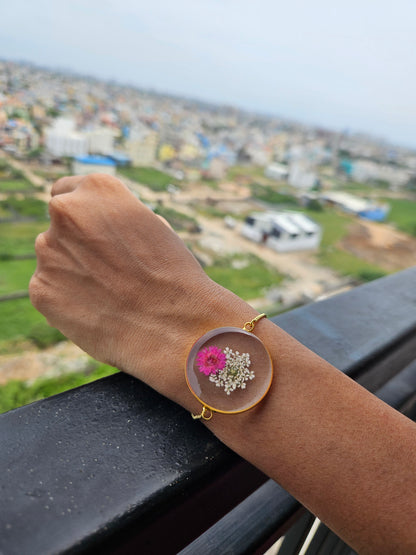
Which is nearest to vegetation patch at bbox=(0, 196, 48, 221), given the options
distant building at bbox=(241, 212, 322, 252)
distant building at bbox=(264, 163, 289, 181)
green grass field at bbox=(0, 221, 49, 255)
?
green grass field at bbox=(0, 221, 49, 255)

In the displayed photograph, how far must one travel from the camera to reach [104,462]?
0.64 feet

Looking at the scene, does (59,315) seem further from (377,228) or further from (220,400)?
(377,228)

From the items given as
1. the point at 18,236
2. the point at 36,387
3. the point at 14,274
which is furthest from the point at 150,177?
the point at 36,387

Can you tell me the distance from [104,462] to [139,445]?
2 cm

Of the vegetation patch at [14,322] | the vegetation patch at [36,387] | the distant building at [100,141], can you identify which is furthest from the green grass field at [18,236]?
the distant building at [100,141]

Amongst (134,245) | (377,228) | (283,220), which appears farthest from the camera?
(377,228)

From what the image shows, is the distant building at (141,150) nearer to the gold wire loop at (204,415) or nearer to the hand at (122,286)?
the hand at (122,286)

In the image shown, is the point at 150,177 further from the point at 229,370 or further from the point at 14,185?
the point at 229,370

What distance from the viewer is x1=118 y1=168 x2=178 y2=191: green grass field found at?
A: 11.4 meters

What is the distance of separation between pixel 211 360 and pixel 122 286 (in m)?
0.09

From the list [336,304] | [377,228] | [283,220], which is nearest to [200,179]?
[283,220]

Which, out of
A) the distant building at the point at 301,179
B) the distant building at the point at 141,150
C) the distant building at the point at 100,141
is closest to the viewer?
the distant building at the point at 100,141

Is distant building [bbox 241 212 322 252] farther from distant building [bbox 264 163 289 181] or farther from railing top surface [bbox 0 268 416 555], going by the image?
railing top surface [bbox 0 268 416 555]

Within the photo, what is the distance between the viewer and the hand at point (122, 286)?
0.28m
